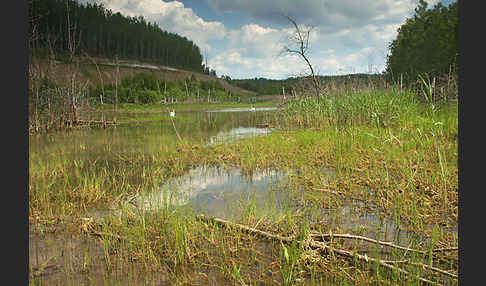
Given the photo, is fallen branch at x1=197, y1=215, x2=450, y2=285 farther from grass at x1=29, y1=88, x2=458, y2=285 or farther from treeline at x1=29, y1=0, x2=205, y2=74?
treeline at x1=29, y1=0, x2=205, y2=74

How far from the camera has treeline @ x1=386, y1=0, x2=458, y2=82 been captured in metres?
25.6

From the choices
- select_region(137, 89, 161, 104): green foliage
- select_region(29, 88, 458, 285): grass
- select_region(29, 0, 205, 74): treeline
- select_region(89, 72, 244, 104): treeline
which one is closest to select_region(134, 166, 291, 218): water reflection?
select_region(29, 88, 458, 285): grass

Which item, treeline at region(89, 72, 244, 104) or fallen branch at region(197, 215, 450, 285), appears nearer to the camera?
fallen branch at region(197, 215, 450, 285)

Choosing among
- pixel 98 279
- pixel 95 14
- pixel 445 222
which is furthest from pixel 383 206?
pixel 95 14

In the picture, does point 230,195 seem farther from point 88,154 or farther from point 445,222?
point 88,154

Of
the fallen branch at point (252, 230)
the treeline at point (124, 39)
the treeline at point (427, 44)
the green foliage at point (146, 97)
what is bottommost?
the fallen branch at point (252, 230)

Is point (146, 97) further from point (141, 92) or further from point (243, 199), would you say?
point (243, 199)

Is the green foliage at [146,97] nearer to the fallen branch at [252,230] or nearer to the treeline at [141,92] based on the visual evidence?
the treeline at [141,92]

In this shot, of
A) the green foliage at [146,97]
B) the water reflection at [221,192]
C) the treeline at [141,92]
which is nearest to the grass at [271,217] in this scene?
the water reflection at [221,192]

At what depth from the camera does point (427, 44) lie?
28.6 meters

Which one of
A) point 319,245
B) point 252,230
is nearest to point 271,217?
point 252,230

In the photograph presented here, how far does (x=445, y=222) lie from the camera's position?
2.99 meters

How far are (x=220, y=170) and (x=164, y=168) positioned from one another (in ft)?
4.21

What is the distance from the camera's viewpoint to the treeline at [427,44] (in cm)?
2562
